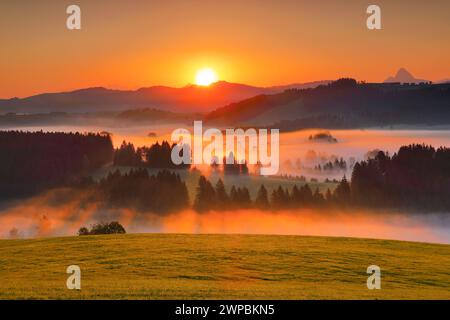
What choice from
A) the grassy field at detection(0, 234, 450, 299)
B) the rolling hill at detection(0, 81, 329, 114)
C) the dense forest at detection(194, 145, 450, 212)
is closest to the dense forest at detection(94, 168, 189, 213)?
the dense forest at detection(194, 145, 450, 212)

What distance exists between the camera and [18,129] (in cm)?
19000

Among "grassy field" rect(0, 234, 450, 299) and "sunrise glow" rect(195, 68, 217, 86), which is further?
"sunrise glow" rect(195, 68, 217, 86)

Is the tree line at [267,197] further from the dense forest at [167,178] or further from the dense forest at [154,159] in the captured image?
the dense forest at [154,159]

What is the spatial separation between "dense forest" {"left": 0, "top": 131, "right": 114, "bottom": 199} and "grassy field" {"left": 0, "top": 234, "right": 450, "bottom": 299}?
4911 inches

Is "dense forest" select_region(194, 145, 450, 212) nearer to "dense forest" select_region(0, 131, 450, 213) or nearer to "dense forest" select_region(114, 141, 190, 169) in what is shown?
"dense forest" select_region(0, 131, 450, 213)

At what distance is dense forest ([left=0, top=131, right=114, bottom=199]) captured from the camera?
173 metres

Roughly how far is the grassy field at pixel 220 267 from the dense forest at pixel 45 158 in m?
125

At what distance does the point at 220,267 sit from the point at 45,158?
14992 cm

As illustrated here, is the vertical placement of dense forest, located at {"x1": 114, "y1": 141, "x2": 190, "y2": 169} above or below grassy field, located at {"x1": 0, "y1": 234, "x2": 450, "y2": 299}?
above

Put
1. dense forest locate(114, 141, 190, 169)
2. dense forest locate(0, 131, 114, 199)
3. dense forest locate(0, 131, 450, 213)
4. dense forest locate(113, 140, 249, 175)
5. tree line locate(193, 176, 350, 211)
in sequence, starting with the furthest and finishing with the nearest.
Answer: tree line locate(193, 176, 350, 211)
dense forest locate(0, 131, 450, 213)
dense forest locate(0, 131, 114, 199)
dense forest locate(113, 140, 249, 175)
dense forest locate(114, 141, 190, 169)

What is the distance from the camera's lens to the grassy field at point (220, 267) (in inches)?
1045

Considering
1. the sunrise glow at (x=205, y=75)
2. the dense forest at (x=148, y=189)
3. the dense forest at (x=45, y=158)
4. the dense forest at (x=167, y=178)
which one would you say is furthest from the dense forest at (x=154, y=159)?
the sunrise glow at (x=205, y=75)
